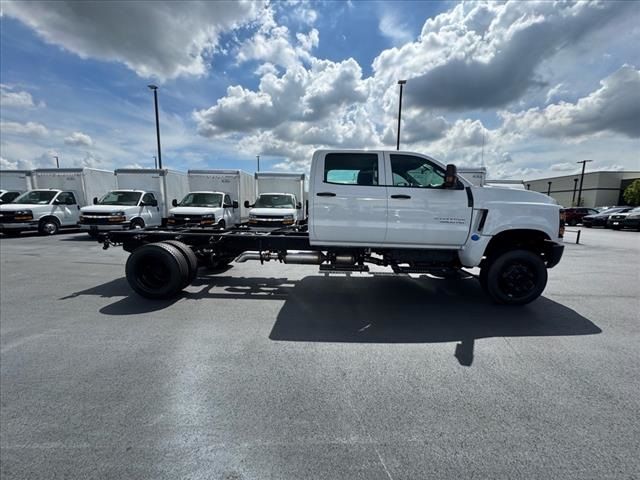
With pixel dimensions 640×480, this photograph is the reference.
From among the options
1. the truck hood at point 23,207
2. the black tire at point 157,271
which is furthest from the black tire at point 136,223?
the black tire at point 157,271

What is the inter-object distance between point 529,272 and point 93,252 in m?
11.7

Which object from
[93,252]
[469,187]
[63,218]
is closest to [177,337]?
[469,187]

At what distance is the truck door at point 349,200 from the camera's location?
4562mm

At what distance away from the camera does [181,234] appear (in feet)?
18.1

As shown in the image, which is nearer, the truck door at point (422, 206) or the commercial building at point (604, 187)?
the truck door at point (422, 206)

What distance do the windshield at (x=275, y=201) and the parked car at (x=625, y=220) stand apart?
22870 mm

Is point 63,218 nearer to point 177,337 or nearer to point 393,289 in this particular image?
point 177,337

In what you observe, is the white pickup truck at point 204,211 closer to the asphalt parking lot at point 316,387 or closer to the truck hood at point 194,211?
the truck hood at point 194,211

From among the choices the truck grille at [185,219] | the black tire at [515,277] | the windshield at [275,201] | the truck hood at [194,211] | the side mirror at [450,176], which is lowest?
the black tire at [515,277]

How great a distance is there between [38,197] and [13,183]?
195 inches

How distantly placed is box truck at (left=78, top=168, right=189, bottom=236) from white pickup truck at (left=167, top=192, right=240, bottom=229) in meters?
1.03

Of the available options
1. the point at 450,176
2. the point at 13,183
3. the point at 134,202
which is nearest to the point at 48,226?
the point at 134,202

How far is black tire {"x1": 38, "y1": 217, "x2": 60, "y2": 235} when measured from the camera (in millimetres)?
12922

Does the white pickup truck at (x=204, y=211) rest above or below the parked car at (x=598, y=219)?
above
